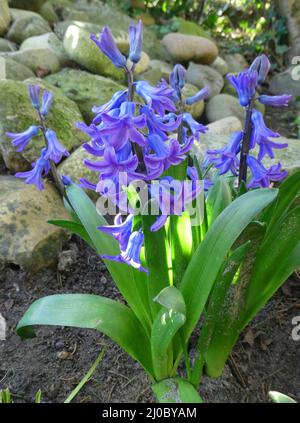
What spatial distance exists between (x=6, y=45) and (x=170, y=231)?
3.63 meters

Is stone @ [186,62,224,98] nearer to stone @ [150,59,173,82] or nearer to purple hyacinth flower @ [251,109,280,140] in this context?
stone @ [150,59,173,82]

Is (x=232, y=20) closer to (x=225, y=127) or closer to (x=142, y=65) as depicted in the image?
(x=142, y=65)

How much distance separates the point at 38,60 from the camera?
381 cm

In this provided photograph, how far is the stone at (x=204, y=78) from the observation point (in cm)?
476

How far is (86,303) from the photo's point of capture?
4.36 feet

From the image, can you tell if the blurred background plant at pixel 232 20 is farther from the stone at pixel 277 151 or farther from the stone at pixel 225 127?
the stone at pixel 277 151

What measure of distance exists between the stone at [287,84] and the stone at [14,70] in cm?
328

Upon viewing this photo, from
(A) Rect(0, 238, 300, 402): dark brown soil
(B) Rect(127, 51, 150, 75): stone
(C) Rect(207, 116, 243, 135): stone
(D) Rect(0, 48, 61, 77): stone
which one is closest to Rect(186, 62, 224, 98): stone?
(B) Rect(127, 51, 150, 75): stone

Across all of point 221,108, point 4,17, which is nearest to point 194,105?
point 221,108

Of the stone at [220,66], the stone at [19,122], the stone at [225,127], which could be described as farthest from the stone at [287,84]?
the stone at [19,122]

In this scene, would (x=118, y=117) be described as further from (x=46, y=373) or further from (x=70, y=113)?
(x=70, y=113)

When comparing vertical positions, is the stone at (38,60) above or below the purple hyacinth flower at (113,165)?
below
